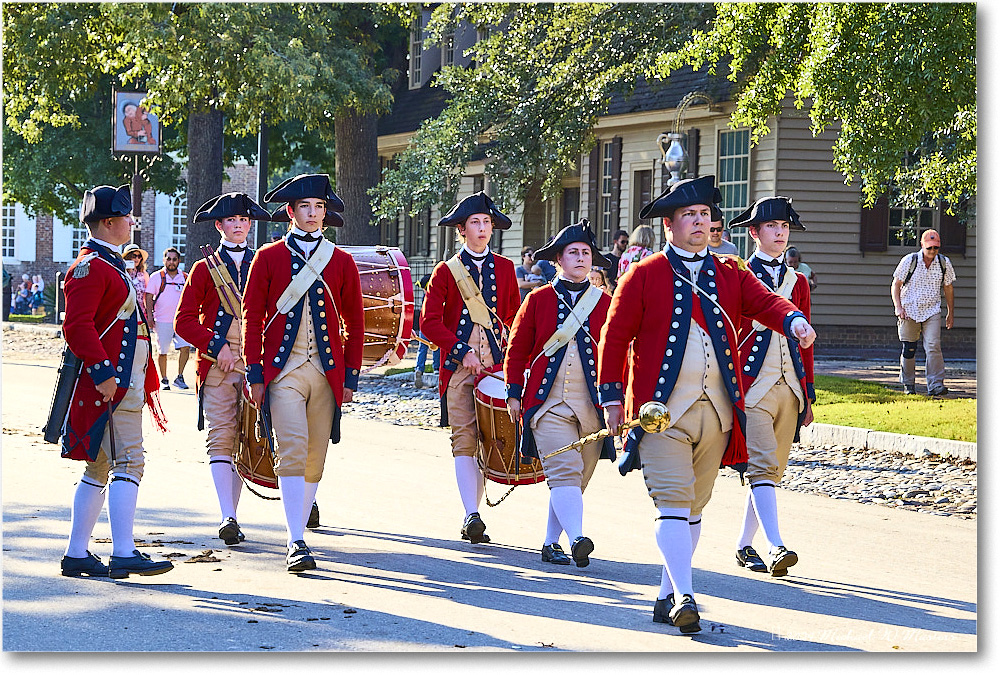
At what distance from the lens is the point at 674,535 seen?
6379mm

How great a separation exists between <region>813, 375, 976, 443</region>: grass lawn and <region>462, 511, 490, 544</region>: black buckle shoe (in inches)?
228

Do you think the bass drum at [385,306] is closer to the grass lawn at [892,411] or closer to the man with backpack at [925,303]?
the grass lawn at [892,411]

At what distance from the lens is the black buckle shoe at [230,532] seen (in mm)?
8414

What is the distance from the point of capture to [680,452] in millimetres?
6457

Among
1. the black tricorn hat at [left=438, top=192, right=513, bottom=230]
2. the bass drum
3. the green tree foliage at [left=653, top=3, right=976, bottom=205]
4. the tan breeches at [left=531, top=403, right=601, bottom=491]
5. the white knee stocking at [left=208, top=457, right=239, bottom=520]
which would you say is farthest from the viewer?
the green tree foliage at [left=653, top=3, right=976, bottom=205]

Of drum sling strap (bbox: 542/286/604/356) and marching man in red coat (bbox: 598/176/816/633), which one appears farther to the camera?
drum sling strap (bbox: 542/286/604/356)

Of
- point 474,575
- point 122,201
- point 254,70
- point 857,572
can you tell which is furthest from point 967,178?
point 254,70

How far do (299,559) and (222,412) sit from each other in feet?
5.30

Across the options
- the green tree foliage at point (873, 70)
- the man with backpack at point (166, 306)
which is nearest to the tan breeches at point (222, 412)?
the green tree foliage at point (873, 70)

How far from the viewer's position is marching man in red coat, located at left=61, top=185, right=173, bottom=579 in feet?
23.7

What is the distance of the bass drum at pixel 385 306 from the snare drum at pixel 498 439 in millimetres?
863

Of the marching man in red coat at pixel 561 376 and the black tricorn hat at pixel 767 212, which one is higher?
the black tricorn hat at pixel 767 212

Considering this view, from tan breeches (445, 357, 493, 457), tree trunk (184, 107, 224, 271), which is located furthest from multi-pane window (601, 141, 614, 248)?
tan breeches (445, 357, 493, 457)

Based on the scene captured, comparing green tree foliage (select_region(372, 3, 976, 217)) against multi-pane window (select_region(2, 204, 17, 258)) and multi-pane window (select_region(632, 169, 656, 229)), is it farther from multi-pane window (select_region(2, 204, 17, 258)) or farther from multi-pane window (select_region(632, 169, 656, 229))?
multi-pane window (select_region(2, 204, 17, 258))
